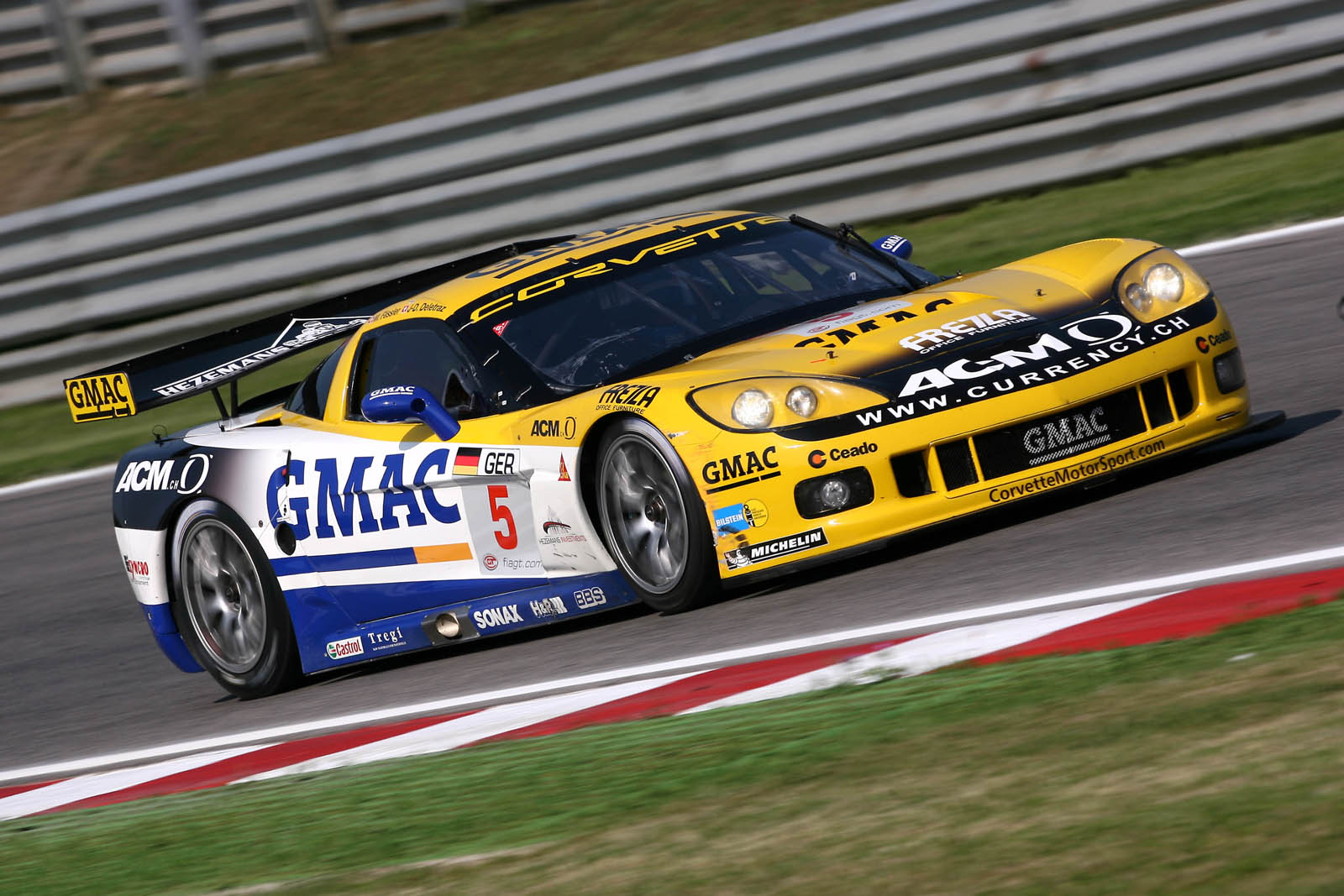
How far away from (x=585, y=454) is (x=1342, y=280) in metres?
4.19

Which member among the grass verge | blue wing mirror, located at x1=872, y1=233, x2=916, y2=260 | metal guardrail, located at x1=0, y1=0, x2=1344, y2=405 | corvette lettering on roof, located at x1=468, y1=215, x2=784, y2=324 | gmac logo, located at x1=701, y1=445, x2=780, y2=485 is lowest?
gmac logo, located at x1=701, y1=445, x2=780, y2=485

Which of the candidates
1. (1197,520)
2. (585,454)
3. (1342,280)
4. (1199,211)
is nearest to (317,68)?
(1199,211)

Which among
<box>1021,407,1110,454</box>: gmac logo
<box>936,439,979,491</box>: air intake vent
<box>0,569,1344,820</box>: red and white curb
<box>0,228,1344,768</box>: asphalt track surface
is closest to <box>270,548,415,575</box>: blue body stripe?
<box>0,228,1344,768</box>: asphalt track surface

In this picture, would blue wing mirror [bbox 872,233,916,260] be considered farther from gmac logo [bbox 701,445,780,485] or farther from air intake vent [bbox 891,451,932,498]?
gmac logo [bbox 701,445,780,485]

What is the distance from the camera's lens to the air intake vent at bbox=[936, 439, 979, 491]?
5539 millimetres

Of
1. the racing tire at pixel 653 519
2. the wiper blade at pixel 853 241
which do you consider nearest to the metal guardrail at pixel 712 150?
the wiper blade at pixel 853 241

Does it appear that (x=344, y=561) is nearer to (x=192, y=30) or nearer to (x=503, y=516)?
(x=503, y=516)

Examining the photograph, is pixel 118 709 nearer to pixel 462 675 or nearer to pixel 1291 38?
pixel 462 675

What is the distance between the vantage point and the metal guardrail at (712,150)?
10.6 meters

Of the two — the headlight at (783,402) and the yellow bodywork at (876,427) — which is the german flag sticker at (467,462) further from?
the headlight at (783,402)

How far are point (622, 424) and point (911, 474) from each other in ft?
2.88

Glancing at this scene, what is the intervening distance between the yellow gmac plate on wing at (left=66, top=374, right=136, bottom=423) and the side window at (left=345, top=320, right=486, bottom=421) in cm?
104

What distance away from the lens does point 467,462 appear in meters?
6.28

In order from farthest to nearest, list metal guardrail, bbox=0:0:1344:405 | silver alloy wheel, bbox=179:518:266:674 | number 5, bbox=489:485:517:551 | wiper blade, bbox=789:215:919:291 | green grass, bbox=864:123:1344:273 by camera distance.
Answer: metal guardrail, bbox=0:0:1344:405 < green grass, bbox=864:123:1344:273 < silver alloy wheel, bbox=179:518:266:674 < wiper blade, bbox=789:215:919:291 < number 5, bbox=489:485:517:551
